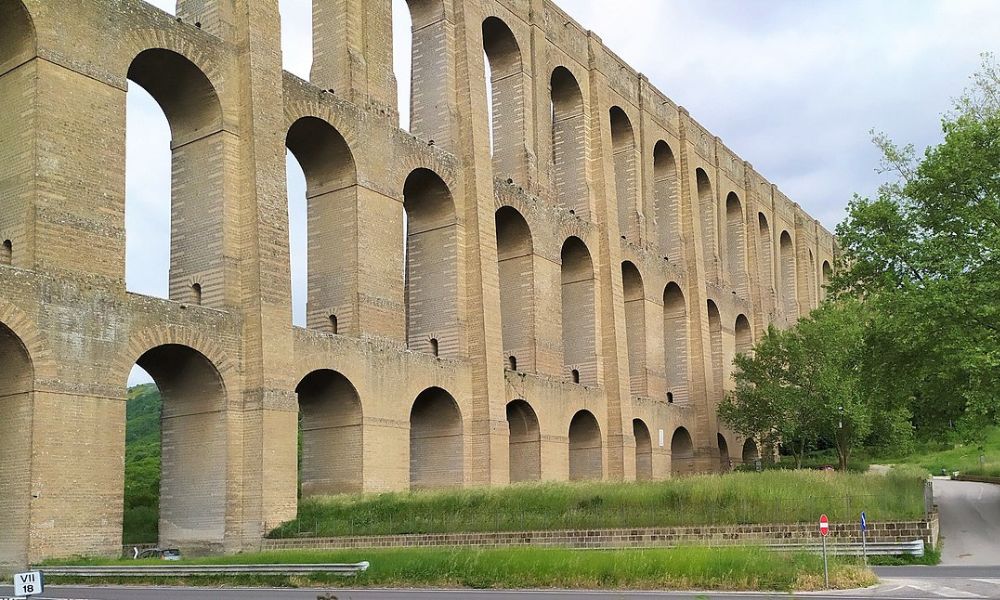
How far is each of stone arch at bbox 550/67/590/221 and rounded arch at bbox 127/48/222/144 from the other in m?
16.5

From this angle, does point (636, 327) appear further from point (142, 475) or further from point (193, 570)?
point (193, 570)

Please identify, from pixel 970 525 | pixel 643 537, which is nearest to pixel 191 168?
pixel 643 537

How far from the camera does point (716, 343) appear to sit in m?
50.1

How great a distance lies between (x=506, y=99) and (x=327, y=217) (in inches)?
414

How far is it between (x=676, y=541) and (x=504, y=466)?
1078 cm

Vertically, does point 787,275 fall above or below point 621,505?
above

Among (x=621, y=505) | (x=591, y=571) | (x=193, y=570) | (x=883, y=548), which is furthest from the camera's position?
(x=621, y=505)

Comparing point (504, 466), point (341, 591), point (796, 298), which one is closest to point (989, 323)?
point (504, 466)

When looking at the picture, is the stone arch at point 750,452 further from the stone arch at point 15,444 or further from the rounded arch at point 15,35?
the rounded arch at point 15,35

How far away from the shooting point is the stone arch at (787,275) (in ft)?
204

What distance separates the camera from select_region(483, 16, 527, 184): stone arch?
116ft

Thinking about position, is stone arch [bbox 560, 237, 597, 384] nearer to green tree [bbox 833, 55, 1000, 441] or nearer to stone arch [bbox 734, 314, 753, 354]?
green tree [bbox 833, 55, 1000, 441]

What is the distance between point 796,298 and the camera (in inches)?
2477

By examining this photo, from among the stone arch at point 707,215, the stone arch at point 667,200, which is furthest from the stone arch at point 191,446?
the stone arch at point 707,215
